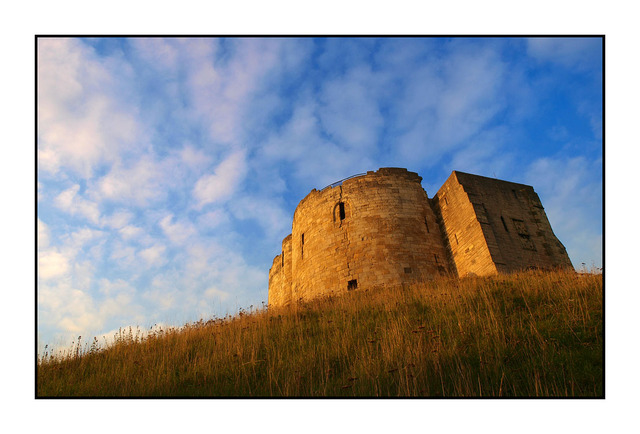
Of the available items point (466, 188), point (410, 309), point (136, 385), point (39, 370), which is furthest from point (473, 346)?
point (466, 188)

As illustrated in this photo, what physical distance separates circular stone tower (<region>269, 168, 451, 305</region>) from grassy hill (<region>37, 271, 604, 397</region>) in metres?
5.87

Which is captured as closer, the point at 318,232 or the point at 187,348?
the point at 187,348

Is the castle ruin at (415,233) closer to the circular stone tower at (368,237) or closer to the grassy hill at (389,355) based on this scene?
the circular stone tower at (368,237)

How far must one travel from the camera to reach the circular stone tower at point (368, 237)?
14.3 metres

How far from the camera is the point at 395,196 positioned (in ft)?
53.0

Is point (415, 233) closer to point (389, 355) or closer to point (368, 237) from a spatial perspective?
point (368, 237)

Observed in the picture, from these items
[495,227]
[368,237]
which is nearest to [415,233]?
[368,237]

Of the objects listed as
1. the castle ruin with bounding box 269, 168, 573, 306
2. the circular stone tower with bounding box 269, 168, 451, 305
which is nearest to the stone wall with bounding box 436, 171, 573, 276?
the castle ruin with bounding box 269, 168, 573, 306

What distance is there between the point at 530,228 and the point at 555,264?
5.24 feet

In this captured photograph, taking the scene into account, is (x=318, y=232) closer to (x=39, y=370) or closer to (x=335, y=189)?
(x=335, y=189)

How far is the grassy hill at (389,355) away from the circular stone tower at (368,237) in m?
5.87

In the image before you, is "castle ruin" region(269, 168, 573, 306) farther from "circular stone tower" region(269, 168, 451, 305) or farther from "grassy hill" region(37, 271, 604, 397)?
"grassy hill" region(37, 271, 604, 397)

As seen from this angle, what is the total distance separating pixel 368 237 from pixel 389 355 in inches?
406

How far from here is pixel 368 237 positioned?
49.4ft
